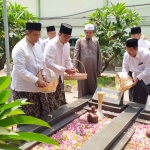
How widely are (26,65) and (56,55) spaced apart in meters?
0.71

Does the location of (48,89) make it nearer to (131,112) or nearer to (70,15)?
(131,112)

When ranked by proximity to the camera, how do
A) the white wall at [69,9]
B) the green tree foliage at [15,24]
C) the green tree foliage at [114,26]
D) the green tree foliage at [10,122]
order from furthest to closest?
the white wall at [69,9]
the green tree foliage at [114,26]
the green tree foliage at [15,24]
the green tree foliage at [10,122]

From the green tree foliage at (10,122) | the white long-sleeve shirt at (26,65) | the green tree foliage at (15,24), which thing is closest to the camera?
the green tree foliage at (10,122)

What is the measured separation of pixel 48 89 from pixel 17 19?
2.96 metres

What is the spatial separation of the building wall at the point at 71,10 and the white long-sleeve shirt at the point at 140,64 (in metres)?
5.29

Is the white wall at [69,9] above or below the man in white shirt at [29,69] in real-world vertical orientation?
above

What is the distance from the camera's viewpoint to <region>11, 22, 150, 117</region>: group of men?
2.78 metres

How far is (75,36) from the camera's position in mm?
10062

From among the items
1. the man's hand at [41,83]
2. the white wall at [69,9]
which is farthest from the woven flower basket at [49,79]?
the white wall at [69,9]

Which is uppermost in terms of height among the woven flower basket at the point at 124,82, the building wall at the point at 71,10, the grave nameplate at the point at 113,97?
the building wall at the point at 71,10

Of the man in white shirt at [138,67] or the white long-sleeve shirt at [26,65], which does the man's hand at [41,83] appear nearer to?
the white long-sleeve shirt at [26,65]

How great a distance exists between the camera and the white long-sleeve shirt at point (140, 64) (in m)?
3.53

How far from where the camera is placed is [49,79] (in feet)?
9.69

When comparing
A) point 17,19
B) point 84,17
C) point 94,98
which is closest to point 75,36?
point 84,17
